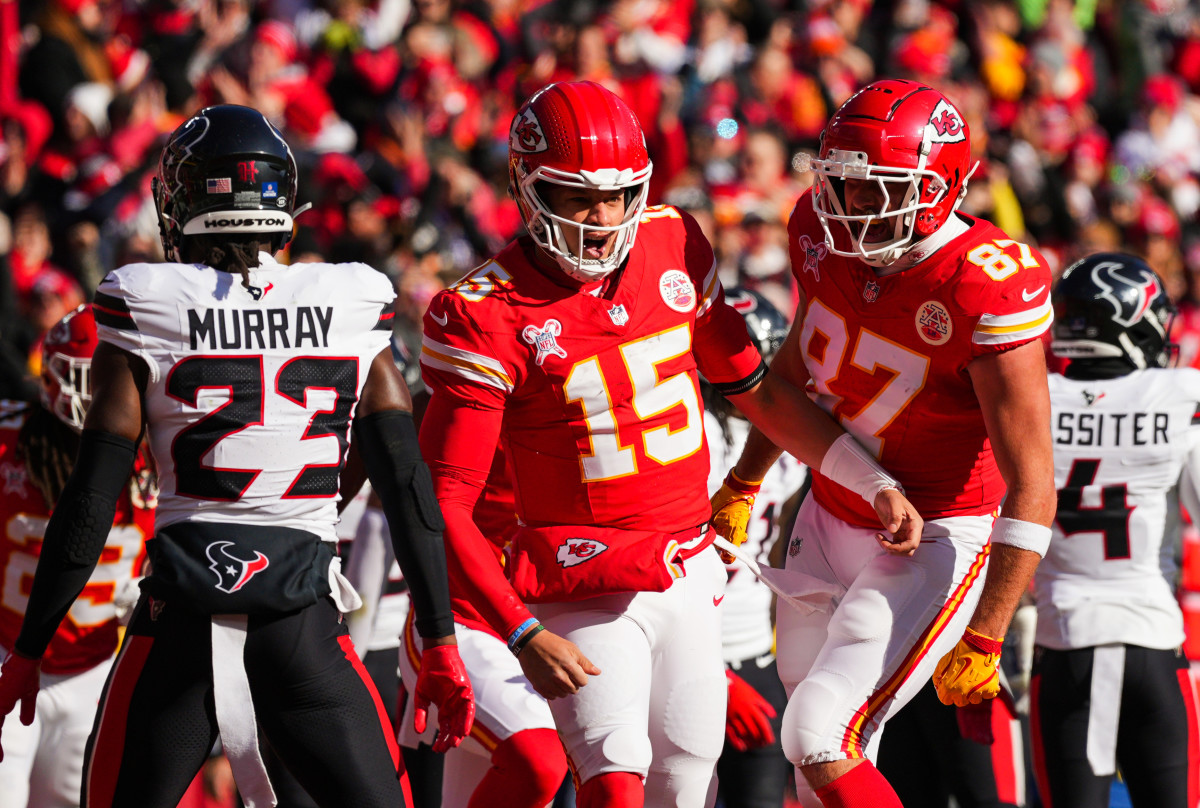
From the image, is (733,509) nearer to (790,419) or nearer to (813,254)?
(790,419)

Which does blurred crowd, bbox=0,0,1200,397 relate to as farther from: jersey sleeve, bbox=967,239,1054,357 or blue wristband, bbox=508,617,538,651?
blue wristband, bbox=508,617,538,651

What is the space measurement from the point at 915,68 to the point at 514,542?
373 inches

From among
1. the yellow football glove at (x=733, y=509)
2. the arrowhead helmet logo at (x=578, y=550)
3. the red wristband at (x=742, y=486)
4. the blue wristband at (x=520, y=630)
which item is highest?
the arrowhead helmet logo at (x=578, y=550)

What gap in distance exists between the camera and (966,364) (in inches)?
135

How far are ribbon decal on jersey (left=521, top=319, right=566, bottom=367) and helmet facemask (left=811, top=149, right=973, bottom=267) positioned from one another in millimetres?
759

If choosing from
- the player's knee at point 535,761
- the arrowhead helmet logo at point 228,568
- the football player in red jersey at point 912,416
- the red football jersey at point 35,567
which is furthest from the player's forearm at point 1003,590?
the red football jersey at point 35,567

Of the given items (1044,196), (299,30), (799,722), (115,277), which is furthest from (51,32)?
(799,722)

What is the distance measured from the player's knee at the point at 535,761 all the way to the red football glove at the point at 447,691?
0.40 m

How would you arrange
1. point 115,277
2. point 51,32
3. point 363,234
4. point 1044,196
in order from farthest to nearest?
point 1044,196, point 51,32, point 363,234, point 115,277

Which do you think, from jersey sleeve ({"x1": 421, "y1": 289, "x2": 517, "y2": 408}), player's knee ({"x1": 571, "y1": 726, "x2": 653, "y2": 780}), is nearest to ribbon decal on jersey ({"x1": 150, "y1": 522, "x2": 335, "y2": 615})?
jersey sleeve ({"x1": 421, "y1": 289, "x2": 517, "y2": 408})

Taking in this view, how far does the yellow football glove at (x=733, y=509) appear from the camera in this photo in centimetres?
399

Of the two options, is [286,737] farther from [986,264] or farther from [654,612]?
[986,264]

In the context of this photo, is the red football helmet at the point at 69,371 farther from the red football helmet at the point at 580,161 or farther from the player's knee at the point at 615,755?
the player's knee at the point at 615,755

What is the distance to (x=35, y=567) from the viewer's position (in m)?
4.33
